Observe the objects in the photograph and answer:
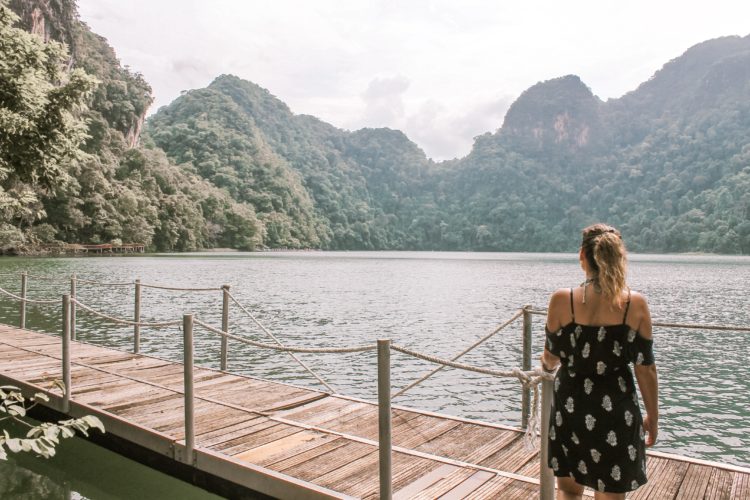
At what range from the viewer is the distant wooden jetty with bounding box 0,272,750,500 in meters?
4.37

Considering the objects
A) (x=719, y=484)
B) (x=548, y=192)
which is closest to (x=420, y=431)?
(x=719, y=484)

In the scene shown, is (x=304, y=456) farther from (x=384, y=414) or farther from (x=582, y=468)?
(x=582, y=468)

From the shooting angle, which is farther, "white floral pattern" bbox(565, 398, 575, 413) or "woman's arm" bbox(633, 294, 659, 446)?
"white floral pattern" bbox(565, 398, 575, 413)

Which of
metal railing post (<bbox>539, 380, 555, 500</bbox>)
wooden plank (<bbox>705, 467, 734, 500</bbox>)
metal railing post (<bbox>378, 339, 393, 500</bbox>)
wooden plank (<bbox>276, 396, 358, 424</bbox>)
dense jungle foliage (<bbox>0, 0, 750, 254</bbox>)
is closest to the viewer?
metal railing post (<bbox>539, 380, 555, 500</bbox>)

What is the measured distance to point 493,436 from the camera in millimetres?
5723

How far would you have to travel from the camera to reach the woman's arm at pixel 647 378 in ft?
9.12

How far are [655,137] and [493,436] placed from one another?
7958 inches

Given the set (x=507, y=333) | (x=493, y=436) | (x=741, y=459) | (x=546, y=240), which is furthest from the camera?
(x=546, y=240)

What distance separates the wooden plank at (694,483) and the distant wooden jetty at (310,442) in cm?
1

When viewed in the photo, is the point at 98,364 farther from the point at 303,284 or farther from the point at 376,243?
the point at 376,243

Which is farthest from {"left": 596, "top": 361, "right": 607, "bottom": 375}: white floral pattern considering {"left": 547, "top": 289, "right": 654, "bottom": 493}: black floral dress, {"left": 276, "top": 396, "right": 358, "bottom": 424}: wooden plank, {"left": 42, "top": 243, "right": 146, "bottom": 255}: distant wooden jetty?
{"left": 42, "top": 243, "right": 146, "bottom": 255}: distant wooden jetty

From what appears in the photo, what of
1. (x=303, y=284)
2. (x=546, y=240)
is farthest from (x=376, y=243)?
(x=303, y=284)

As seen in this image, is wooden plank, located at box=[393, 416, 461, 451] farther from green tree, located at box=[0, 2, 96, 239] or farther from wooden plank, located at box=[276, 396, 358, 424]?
green tree, located at box=[0, 2, 96, 239]

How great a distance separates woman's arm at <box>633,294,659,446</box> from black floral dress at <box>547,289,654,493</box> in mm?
38
